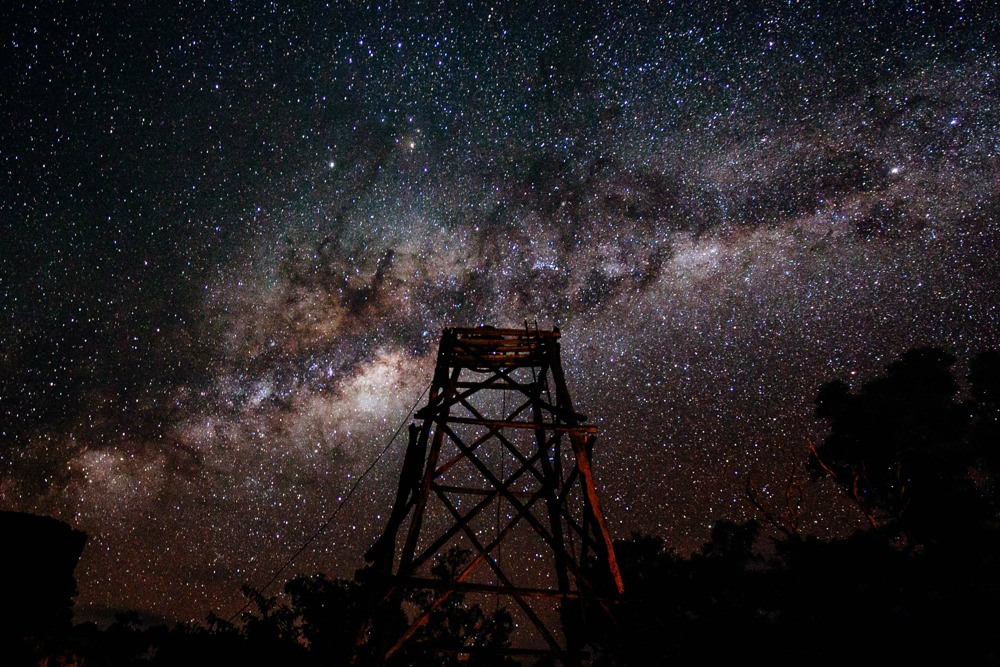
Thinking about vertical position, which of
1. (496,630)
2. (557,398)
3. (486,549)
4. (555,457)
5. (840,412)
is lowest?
(496,630)

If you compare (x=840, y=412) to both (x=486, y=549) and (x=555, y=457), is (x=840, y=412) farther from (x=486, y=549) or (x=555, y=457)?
(x=486, y=549)

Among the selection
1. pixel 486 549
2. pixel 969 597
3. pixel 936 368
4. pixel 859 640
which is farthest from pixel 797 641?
pixel 936 368

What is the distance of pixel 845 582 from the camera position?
707 cm

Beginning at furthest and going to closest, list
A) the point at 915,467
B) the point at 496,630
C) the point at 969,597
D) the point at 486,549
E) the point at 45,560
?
the point at 496,630, the point at 915,467, the point at 45,560, the point at 486,549, the point at 969,597

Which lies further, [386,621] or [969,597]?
[386,621]

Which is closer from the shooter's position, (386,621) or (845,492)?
(386,621)

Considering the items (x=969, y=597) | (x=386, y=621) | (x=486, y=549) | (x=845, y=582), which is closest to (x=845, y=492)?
(x=845, y=582)

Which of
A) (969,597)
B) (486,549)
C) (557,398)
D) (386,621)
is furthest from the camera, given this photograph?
(557,398)

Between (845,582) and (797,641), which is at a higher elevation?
(845,582)

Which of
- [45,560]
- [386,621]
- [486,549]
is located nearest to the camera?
[386,621]

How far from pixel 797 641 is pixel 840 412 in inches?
520

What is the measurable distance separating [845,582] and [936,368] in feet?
39.2

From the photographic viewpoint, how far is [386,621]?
239 inches

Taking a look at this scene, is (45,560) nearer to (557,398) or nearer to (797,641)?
(557,398)
